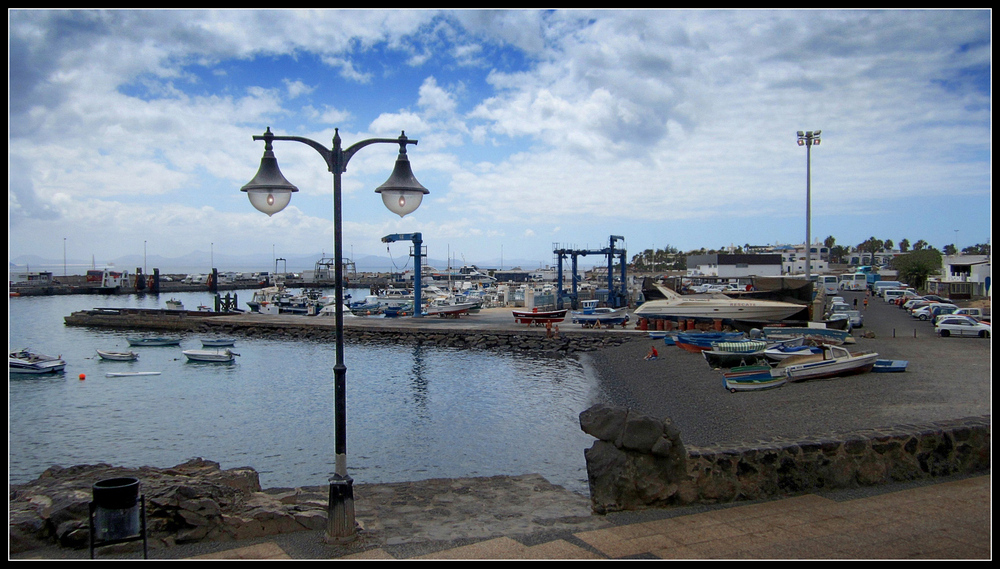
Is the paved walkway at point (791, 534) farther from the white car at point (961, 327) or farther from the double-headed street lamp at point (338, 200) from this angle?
the white car at point (961, 327)

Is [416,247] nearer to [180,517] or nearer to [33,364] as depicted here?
[33,364]

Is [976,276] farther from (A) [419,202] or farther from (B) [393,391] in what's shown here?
(A) [419,202]

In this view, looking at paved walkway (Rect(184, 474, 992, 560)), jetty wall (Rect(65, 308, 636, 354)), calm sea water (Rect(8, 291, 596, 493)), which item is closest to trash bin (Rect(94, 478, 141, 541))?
paved walkway (Rect(184, 474, 992, 560))

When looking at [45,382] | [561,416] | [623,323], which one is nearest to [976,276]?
[623,323]

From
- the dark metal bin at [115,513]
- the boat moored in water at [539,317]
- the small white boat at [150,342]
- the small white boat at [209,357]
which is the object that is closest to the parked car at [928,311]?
the boat moored in water at [539,317]

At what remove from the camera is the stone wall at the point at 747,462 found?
8609 millimetres

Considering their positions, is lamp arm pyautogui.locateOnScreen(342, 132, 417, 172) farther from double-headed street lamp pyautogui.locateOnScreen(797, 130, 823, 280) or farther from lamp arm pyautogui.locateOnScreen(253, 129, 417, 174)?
double-headed street lamp pyautogui.locateOnScreen(797, 130, 823, 280)

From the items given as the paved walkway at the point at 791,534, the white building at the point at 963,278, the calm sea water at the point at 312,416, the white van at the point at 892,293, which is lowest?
the calm sea water at the point at 312,416

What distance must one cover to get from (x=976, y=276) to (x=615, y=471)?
66008 mm

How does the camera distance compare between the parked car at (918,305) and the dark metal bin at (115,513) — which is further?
the parked car at (918,305)

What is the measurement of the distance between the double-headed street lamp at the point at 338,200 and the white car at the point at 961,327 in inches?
→ 1339

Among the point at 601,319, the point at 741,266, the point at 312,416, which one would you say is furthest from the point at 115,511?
the point at 741,266

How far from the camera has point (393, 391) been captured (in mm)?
28500

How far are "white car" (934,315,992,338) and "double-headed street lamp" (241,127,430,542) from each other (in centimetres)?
3401
